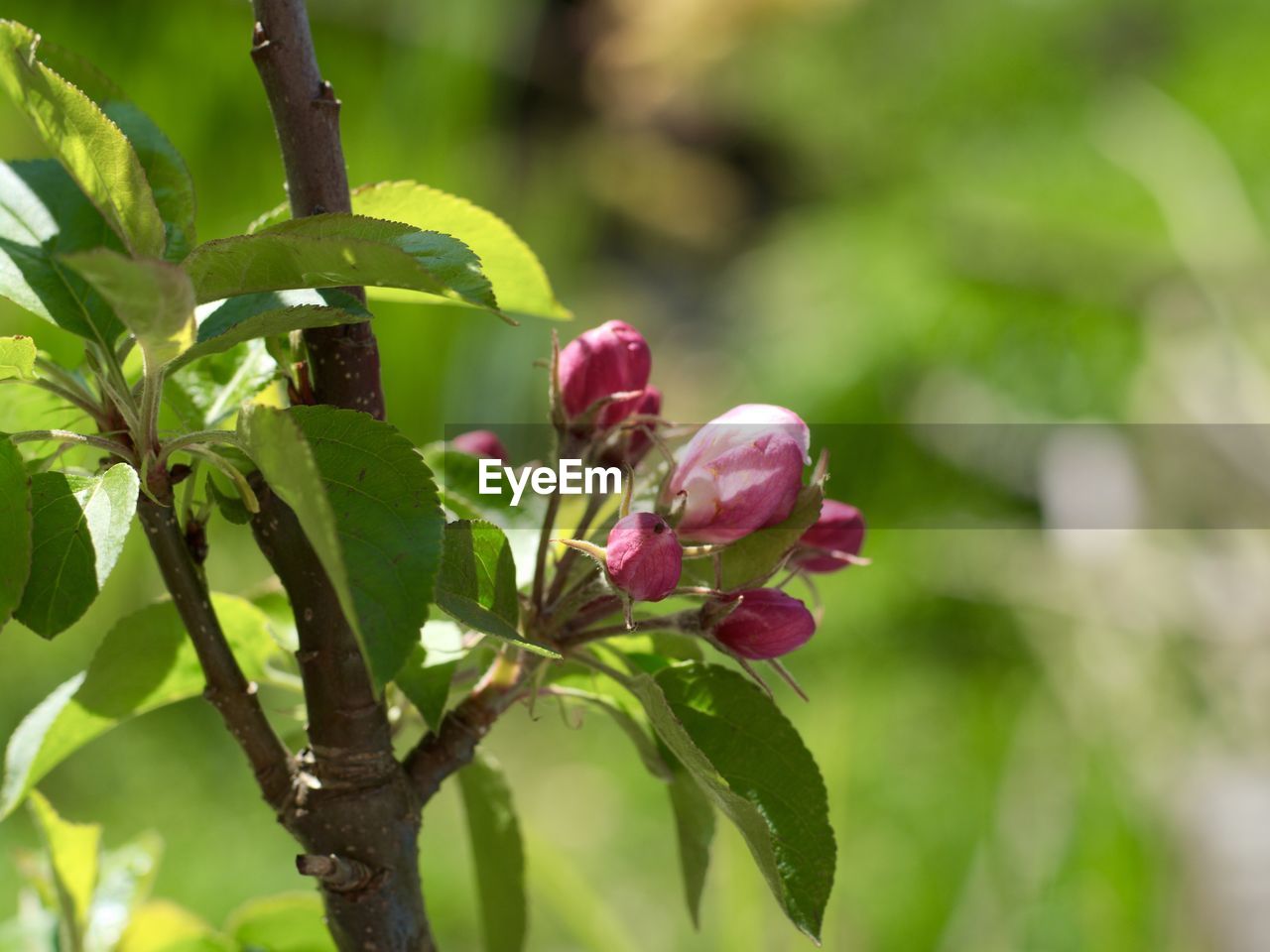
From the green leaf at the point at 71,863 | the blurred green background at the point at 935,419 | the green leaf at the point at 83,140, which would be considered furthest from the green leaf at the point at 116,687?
the blurred green background at the point at 935,419

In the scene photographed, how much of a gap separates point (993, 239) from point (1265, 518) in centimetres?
74

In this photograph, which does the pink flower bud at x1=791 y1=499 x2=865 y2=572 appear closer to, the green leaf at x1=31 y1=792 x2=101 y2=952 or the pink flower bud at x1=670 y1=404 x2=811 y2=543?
the pink flower bud at x1=670 y1=404 x2=811 y2=543

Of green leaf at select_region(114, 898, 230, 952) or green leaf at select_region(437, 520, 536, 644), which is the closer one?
green leaf at select_region(437, 520, 536, 644)

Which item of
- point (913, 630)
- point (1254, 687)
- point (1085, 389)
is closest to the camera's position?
point (1254, 687)

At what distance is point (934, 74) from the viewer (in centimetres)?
275

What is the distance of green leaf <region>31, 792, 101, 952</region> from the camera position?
15.6 inches

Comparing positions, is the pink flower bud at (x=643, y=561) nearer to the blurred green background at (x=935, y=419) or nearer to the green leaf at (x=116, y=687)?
the green leaf at (x=116, y=687)

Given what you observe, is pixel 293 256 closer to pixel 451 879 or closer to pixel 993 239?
pixel 451 879

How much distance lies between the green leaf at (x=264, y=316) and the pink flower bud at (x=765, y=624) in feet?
0.38

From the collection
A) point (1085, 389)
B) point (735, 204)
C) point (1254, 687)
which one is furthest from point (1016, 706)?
point (735, 204)

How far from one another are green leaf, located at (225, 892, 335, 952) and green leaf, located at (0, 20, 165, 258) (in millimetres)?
234

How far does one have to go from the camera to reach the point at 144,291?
237 millimetres

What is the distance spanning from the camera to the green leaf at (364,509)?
235 mm

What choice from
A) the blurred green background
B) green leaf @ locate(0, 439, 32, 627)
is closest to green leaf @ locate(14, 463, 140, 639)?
green leaf @ locate(0, 439, 32, 627)
